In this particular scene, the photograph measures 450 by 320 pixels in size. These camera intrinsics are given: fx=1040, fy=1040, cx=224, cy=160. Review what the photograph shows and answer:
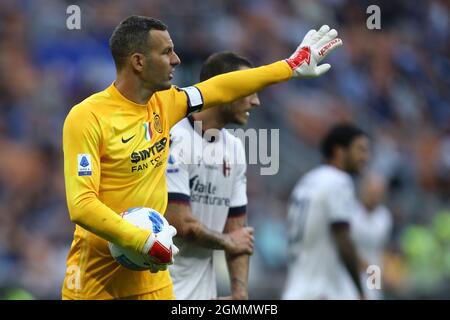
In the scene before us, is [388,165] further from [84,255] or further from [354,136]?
A: [84,255]

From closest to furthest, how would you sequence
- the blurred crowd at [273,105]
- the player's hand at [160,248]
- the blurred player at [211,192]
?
the player's hand at [160,248] → the blurred player at [211,192] → the blurred crowd at [273,105]

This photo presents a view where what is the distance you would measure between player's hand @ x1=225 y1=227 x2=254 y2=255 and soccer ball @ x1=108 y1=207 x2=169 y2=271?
4.32 feet

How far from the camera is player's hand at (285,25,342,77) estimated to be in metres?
6.15

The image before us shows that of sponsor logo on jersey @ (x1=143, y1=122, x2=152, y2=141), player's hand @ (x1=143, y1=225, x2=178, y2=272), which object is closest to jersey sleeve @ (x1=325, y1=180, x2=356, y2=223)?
sponsor logo on jersey @ (x1=143, y1=122, x2=152, y2=141)

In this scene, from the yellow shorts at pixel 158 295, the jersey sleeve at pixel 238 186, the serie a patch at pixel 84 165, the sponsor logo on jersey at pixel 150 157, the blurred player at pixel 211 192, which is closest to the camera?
the serie a patch at pixel 84 165

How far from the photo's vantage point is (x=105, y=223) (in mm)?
5426

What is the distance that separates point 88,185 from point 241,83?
3.90ft

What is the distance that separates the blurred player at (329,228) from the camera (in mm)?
9148

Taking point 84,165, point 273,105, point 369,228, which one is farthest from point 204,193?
point 273,105

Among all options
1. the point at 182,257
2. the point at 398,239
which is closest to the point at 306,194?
the point at 182,257

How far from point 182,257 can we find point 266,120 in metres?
6.29

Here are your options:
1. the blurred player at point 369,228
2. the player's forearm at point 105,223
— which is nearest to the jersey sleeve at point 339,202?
the blurred player at point 369,228

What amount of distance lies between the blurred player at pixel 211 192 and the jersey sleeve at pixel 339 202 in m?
2.05

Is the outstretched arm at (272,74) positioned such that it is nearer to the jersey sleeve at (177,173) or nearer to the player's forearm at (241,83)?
the player's forearm at (241,83)
